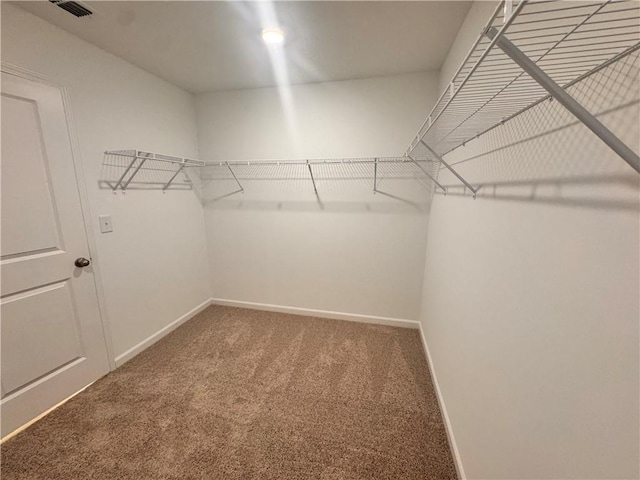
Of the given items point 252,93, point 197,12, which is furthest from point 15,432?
point 252,93

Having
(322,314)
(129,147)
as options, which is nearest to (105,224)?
(129,147)

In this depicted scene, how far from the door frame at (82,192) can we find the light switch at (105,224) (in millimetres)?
66

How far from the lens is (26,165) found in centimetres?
150

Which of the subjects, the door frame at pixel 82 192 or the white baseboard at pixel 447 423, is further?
the door frame at pixel 82 192

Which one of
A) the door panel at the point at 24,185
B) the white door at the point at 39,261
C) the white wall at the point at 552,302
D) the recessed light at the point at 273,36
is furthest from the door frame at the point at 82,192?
the white wall at the point at 552,302

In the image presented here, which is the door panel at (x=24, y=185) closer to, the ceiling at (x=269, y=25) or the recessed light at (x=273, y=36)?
the ceiling at (x=269, y=25)

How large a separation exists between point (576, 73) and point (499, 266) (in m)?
0.64

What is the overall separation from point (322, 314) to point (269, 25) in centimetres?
250

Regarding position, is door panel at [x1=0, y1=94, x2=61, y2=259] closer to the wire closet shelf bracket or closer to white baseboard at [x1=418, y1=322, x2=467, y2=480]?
the wire closet shelf bracket

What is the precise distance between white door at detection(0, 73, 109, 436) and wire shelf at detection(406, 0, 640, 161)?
2.18 meters

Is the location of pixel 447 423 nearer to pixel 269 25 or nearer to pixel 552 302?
pixel 552 302

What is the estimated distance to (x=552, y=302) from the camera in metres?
0.71

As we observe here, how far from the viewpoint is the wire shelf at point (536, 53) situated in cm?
47

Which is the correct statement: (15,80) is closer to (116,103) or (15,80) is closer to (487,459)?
(116,103)
